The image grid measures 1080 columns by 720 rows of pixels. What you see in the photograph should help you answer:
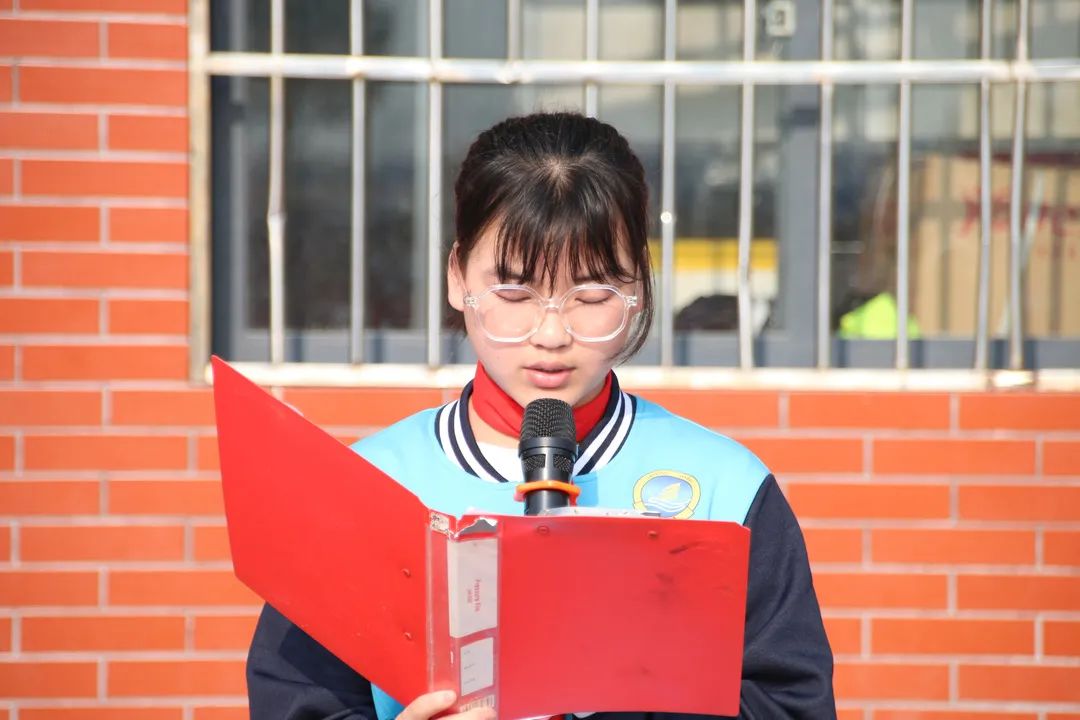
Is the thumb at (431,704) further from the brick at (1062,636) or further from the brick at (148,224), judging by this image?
the brick at (1062,636)

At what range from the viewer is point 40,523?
2.75 metres

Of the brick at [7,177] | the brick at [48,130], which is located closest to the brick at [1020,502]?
the brick at [48,130]

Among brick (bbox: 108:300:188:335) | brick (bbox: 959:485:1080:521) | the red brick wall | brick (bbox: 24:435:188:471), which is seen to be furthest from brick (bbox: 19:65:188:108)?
brick (bbox: 959:485:1080:521)

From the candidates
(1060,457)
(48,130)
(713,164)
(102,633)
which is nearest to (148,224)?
(48,130)

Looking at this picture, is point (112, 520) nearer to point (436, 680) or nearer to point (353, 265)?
point (353, 265)

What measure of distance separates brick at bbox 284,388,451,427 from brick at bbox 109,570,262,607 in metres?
0.43

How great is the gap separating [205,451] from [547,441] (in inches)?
63.6

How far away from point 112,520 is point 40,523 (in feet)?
0.53

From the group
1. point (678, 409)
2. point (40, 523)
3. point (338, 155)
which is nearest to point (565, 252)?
point (678, 409)

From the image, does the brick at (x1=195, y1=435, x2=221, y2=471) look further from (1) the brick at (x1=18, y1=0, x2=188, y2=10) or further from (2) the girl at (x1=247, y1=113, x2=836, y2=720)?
(2) the girl at (x1=247, y1=113, x2=836, y2=720)

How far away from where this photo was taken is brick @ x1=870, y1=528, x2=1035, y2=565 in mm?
2787

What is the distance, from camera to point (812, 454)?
2.78 m

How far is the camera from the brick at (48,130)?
2713 mm

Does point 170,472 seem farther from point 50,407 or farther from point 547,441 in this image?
point 547,441
